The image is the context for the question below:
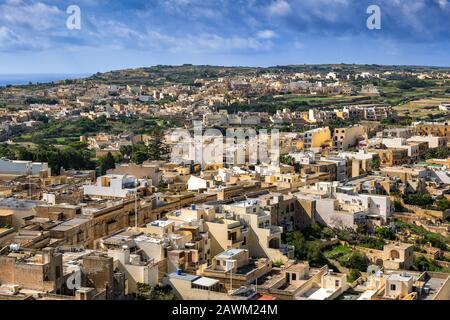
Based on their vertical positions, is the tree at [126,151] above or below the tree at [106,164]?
above

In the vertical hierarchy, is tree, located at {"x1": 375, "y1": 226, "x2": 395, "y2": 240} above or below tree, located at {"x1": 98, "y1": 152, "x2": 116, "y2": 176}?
below

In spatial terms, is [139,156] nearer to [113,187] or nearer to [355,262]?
[113,187]

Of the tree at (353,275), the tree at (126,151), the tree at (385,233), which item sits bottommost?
the tree at (353,275)

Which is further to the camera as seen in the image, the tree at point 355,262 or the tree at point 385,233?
the tree at point 385,233

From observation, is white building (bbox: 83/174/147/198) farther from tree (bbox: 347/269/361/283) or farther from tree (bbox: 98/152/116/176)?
tree (bbox: 98/152/116/176)

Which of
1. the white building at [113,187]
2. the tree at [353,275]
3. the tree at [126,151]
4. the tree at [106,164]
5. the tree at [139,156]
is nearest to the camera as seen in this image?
the tree at [353,275]

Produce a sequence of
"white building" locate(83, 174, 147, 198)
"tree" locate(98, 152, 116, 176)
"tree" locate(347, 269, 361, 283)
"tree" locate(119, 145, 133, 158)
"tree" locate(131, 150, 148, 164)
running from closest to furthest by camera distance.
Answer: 1. "tree" locate(347, 269, 361, 283)
2. "white building" locate(83, 174, 147, 198)
3. "tree" locate(98, 152, 116, 176)
4. "tree" locate(131, 150, 148, 164)
5. "tree" locate(119, 145, 133, 158)

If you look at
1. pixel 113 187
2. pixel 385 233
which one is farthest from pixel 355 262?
pixel 113 187

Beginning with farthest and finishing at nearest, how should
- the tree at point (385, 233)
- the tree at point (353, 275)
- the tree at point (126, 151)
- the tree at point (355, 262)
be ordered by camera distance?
the tree at point (126, 151) < the tree at point (385, 233) < the tree at point (355, 262) < the tree at point (353, 275)

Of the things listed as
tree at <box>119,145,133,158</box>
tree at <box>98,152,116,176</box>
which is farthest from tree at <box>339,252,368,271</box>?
tree at <box>119,145,133,158</box>

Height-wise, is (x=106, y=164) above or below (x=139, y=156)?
below

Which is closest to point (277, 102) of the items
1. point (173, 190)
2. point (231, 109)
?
point (231, 109)

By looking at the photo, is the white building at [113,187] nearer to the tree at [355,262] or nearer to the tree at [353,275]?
the tree at [355,262]

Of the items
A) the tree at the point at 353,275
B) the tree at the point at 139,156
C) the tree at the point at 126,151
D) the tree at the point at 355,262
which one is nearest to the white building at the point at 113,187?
the tree at the point at 355,262
